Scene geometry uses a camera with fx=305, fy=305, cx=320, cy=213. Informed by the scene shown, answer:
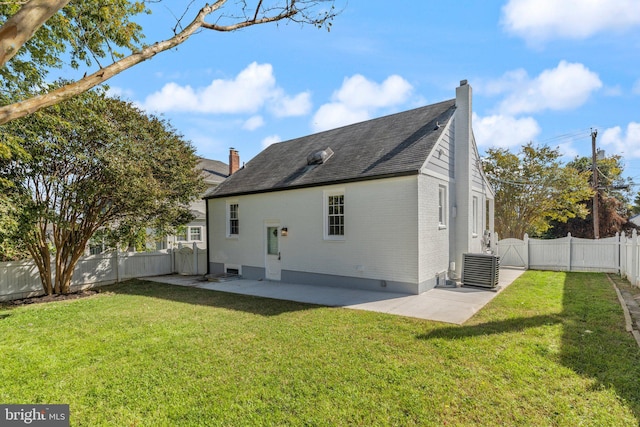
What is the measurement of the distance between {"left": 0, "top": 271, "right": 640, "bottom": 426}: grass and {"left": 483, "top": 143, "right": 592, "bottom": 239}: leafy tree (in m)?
14.0

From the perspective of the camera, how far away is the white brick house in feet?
31.1

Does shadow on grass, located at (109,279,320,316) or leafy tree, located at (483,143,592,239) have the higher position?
leafy tree, located at (483,143,592,239)

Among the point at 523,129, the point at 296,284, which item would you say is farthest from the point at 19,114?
the point at 523,129

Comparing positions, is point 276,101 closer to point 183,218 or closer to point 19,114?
point 183,218

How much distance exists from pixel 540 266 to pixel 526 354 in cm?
1158

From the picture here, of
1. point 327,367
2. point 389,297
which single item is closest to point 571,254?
point 389,297

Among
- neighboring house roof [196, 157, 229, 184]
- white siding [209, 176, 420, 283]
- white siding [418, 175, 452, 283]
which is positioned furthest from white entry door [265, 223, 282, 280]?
neighboring house roof [196, 157, 229, 184]

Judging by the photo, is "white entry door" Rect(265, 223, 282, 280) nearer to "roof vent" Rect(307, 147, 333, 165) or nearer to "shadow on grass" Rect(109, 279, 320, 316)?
"shadow on grass" Rect(109, 279, 320, 316)

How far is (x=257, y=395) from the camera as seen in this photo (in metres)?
3.77

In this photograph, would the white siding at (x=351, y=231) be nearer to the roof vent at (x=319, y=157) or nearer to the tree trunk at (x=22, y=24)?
the roof vent at (x=319, y=157)

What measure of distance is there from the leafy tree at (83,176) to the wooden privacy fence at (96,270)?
24.3 inches

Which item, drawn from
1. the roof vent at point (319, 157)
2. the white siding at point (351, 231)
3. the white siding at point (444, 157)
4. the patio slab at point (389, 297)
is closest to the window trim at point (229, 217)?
the white siding at point (351, 231)

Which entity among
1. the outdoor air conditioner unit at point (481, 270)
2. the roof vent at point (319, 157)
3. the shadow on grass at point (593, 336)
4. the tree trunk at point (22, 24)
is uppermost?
the roof vent at point (319, 157)

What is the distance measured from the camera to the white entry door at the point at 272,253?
1248 centimetres
